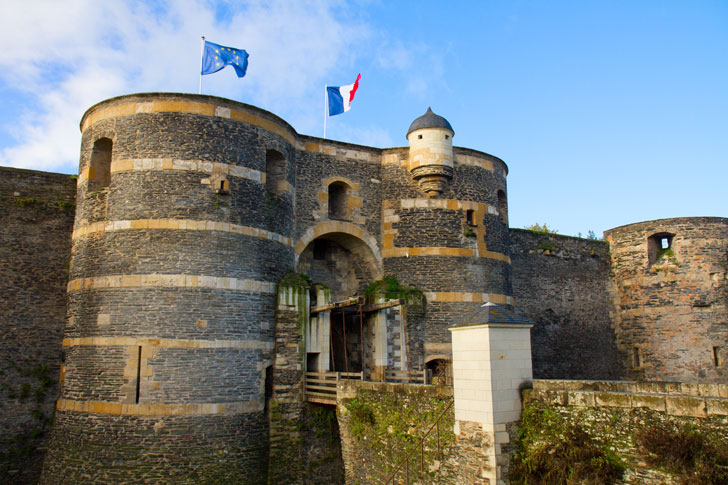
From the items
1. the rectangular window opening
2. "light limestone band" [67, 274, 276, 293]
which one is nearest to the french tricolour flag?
"light limestone band" [67, 274, 276, 293]

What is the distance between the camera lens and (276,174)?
17.8 m

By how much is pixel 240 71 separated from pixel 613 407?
13.7 m

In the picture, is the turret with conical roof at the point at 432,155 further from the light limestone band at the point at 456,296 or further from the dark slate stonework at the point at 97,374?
the dark slate stonework at the point at 97,374

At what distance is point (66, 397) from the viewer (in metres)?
15.2

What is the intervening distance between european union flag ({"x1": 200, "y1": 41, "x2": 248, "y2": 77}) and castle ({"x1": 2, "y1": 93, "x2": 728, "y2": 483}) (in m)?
1.71

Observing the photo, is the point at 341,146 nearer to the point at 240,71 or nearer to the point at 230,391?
the point at 240,71

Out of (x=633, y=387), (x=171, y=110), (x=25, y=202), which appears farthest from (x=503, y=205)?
(x=25, y=202)

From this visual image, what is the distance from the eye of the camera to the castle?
14.6 metres

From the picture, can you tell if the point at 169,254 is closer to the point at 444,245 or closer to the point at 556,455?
the point at 444,245

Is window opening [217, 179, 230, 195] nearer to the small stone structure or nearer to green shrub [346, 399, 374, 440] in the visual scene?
green shrub [346, 399, 374, 440]

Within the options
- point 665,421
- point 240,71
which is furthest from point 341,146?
point 665,421

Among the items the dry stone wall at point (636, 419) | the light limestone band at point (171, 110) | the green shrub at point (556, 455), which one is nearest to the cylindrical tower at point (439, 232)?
the light limestone band at point (171, 110)

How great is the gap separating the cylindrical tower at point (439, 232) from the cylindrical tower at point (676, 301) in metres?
8.87

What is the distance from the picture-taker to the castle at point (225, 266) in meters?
14.6
